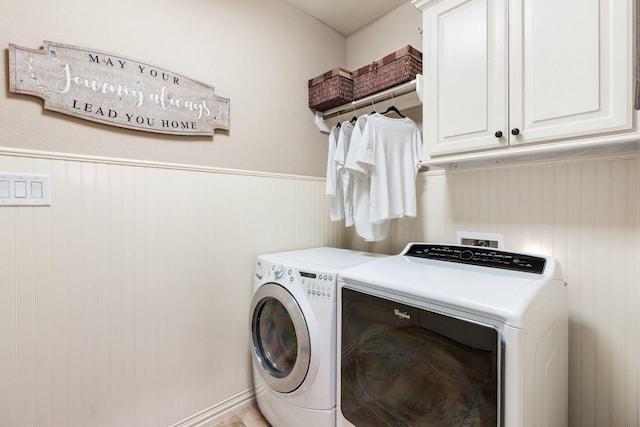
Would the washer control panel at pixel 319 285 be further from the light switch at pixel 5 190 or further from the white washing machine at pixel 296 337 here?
the light switch at pixel 5 190

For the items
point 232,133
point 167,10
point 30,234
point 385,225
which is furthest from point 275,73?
point 30,234

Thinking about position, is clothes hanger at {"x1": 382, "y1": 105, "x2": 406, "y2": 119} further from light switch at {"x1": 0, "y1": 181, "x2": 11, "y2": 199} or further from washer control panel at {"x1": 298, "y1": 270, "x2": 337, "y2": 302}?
light switch at {"x1": 0, "y1": 181, "x2": 11, "y2": 199}

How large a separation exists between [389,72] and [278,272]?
49.6 inches

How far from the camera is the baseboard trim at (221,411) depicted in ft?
5.17

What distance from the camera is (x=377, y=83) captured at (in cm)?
176

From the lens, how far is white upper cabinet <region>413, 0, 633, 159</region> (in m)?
0.98

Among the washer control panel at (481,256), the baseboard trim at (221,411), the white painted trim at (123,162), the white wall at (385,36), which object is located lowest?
the baseboard trim at (221,411)

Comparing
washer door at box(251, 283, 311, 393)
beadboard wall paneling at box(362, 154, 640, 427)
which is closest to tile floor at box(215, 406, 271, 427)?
washer door at box(251, 283, 311, 393)

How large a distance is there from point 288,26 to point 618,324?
7.74 ft

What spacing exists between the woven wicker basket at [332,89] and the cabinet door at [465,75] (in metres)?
0.58

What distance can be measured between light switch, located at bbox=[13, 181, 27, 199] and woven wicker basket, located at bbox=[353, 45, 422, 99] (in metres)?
1.69

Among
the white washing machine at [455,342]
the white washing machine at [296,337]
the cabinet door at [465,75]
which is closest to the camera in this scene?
the white washing machine at [455,342]

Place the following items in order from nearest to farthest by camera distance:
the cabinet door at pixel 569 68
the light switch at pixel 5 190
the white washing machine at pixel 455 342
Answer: the white washing machine at pixel 455 342 → the cabinet door at pixel 569 68 → the light switch at pixel 5 190

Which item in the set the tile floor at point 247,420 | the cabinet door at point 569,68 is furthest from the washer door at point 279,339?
the cabinet door at point 569,68
